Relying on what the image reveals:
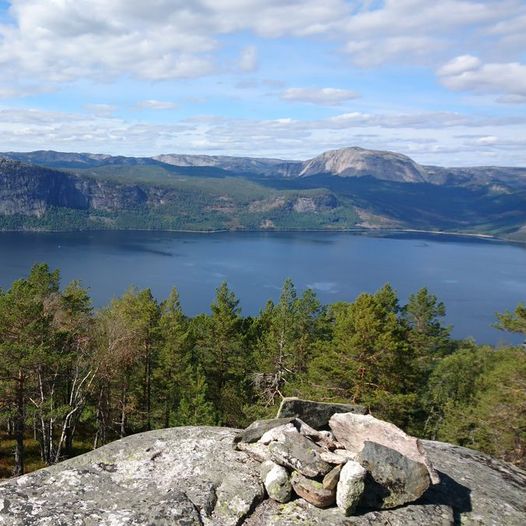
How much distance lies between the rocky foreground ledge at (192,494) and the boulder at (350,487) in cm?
20

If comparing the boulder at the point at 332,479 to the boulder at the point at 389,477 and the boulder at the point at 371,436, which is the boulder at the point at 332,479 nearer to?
the boulder at the point at 389,477

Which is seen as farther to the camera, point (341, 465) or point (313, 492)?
point (341, 465)

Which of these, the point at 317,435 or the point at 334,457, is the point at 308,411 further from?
the point at 334,457

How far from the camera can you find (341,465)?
9508 mm

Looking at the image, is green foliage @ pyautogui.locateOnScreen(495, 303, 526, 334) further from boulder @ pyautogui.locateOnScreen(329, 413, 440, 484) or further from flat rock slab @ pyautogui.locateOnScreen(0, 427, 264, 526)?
flat rock slab @ pyautogui.locateOnScreen(0, 427, 264, 526)

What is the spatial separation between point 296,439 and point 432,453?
5041mm

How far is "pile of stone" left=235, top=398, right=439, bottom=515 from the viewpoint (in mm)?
9188

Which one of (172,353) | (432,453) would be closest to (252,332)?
(172,353)

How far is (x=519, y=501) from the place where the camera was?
35.8ft

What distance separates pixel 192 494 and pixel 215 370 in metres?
35.2

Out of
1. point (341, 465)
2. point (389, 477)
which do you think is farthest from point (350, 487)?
point (389, 477)

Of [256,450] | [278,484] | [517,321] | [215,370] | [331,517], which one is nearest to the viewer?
[331,517]

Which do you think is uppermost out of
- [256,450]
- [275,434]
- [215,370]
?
[275,434]

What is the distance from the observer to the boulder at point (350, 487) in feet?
29.6
